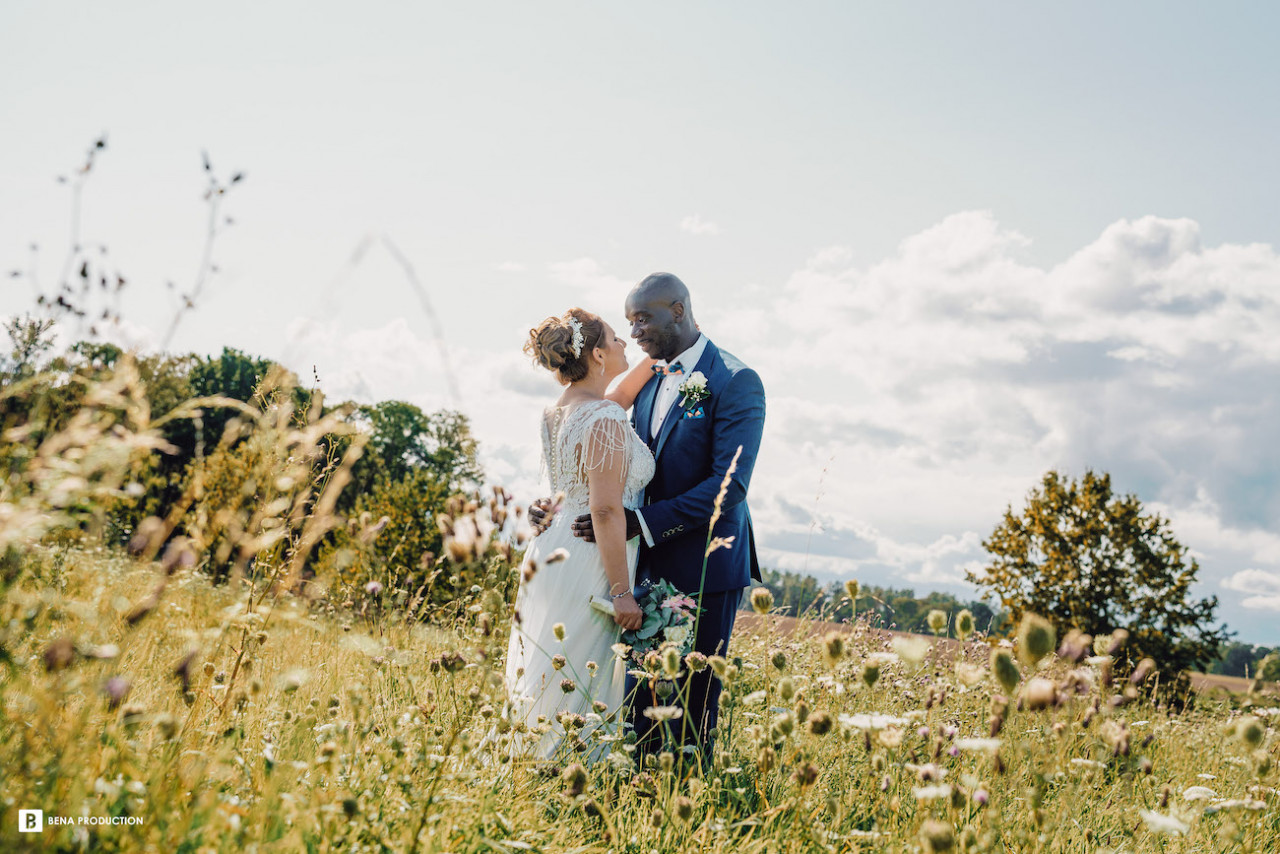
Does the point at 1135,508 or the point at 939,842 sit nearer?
A: the point at 939,842

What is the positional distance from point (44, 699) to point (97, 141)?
84.5 inches

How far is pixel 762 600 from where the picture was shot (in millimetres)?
2312

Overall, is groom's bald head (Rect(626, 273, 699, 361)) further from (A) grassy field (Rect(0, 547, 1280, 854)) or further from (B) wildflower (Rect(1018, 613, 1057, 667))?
(B) wildflower (Rect(1018, 613, 1057, 667))

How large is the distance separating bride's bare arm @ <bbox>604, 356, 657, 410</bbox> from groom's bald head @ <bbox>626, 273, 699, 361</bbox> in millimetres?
273

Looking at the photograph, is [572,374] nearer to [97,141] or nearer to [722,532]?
[722,532]

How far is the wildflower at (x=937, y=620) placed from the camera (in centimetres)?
201

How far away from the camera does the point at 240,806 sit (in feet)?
6.07

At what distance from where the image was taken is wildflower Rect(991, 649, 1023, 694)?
164cm

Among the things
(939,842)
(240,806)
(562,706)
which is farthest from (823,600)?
Result: (240,806)

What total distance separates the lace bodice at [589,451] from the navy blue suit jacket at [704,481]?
15 cm

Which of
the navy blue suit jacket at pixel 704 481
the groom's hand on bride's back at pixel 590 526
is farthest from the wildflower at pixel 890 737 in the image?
the groom's hand on bride's back at pixel 590 526

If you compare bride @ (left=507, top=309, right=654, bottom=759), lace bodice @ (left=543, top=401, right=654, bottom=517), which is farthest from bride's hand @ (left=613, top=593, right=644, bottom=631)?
lace bodice @ (left=543, top=401, right=654, bottom=517)

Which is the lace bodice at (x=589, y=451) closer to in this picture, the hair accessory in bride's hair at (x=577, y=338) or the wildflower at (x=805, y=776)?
the hair accessory in bride's hair at (x=577, y=338)

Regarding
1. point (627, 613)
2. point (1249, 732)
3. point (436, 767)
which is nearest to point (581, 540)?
point (627, 613)
